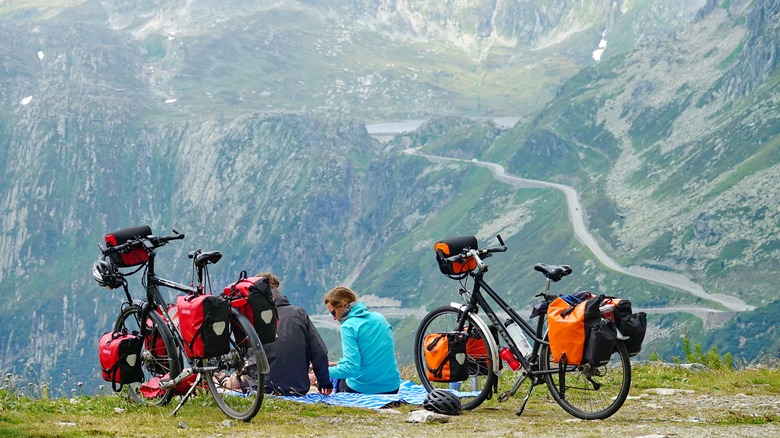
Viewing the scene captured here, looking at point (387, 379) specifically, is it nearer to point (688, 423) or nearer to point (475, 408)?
point (475, 408)

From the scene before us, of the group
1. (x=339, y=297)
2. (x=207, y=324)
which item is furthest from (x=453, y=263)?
(x=207, y=324)

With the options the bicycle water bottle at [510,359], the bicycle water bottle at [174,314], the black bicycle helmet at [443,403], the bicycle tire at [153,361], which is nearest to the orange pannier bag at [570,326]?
the bicycle water bottle at [510,359]

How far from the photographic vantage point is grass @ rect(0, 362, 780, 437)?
14.3 m

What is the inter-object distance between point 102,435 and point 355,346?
633cm

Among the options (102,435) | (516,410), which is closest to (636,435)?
(516,410)

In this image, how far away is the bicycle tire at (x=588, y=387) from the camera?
51.3 feet

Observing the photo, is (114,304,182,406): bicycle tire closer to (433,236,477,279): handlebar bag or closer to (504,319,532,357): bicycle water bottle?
(433,236,477,279): handlebar bag

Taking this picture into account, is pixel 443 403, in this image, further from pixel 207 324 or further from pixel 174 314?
pixel 174 314

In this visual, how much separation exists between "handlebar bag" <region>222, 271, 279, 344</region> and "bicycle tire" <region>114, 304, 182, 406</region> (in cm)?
168

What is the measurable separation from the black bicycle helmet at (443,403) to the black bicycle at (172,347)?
317 centimetres

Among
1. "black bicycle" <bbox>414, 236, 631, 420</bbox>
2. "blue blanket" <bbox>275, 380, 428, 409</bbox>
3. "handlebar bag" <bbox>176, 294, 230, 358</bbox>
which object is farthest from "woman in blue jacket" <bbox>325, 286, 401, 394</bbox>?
"handlebar bag" <bbox>176, 294, 230, 358</bbox>

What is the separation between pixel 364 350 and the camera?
750 inches

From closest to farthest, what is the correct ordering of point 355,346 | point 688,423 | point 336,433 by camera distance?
point 336,433
point 688,423
point 355,346

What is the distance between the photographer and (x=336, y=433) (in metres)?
14.5
